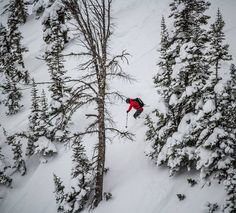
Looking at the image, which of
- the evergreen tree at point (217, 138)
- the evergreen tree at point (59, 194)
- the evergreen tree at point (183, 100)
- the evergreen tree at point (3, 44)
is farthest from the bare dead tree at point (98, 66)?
the evergreen tree at point (3, 44)

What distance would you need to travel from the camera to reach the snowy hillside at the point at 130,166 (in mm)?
10555

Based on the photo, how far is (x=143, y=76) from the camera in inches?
970

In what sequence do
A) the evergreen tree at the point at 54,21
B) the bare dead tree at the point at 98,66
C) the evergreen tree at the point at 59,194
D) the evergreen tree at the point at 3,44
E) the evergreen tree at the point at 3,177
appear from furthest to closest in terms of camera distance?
the evergreen tree at the point at 3,44 < the evergreen tree at the point at 54,21 < the evergreen tree at the point at 3,177 < the evergreen tree at the point at 59,194 < the bare dead tree at the point at 98,66

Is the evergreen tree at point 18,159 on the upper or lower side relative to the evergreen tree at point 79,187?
upper

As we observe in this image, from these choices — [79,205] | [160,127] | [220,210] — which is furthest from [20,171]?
[220,210]

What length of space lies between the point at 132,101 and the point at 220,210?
25.9 feet

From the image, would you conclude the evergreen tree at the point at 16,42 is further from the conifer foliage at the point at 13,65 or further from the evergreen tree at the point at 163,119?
the evergreen tree at the point at 163,119

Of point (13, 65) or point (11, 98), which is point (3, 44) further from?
point (11, 98)

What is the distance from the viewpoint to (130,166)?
46.4 feet

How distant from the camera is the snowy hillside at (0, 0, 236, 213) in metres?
10.6

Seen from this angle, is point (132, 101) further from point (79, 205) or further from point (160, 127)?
point (79, 205)

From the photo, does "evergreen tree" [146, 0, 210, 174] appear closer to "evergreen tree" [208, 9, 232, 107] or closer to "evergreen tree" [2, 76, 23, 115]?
"evergreen tree" [208, 9, 232, 107]

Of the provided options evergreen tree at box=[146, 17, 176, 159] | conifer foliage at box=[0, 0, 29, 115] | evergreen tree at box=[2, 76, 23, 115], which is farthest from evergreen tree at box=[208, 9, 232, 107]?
conifer foliage at box=[0, 0, 29, 115]

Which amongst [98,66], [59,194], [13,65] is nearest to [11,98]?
[13,65]
